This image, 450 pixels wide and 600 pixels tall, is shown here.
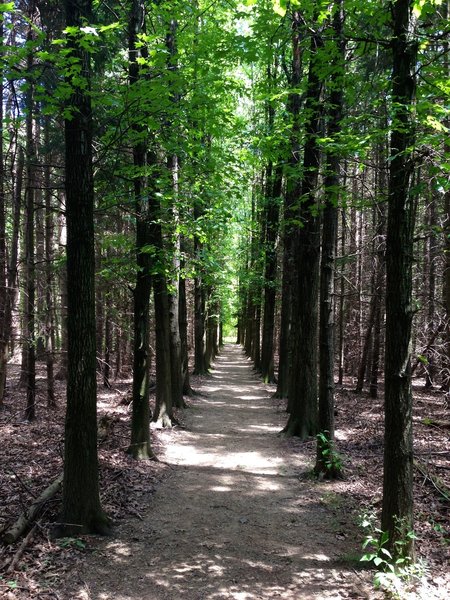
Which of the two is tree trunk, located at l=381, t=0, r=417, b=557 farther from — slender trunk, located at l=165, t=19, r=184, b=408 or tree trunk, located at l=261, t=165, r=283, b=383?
tree trunk, located at l=261, t=165, r=283, b=383

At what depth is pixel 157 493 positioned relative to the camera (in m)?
7.79

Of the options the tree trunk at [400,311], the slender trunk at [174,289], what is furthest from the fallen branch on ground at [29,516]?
the slender trunk at [174,289]

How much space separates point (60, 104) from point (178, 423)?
9.50 m

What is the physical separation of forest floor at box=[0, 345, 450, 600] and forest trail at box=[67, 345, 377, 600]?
0.06ft

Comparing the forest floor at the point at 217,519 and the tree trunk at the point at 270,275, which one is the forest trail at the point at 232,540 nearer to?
the forest floor at the point at 217,519

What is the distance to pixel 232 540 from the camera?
599 centimetres

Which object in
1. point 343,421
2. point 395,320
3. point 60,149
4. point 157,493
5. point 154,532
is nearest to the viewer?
point 395,320

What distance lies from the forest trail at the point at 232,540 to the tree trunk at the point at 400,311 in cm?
88

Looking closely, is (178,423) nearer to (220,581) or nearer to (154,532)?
(154,532)

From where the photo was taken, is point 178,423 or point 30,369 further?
point 178,423

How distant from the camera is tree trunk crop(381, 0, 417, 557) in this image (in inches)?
187

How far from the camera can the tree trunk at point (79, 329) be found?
5.95m

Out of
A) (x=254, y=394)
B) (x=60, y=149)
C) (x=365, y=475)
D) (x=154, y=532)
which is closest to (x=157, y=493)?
(x=154, y=532)

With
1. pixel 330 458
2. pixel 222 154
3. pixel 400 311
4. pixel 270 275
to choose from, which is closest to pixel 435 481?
pixel 330 458
